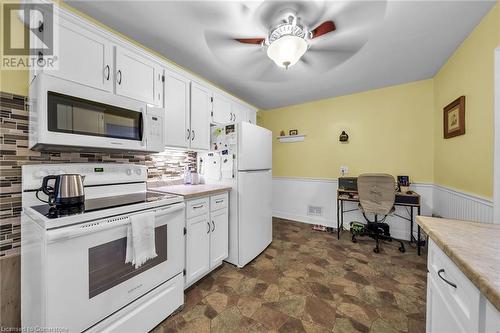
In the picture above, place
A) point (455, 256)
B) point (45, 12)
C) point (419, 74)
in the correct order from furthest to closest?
point (419, 74), point (45, 12), point (455, 256)

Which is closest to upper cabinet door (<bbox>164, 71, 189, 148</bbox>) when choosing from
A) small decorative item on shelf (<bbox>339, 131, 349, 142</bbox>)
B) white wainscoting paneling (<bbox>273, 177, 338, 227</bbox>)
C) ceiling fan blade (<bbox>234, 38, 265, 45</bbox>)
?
ceiling fan blade (<bbox>234, 38, 265, 45</bbox>)

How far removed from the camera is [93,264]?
1096mm

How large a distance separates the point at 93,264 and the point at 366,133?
3.78 metres

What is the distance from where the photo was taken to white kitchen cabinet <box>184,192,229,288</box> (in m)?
→ 1.78

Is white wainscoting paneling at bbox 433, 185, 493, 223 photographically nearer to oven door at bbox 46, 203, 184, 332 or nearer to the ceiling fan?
the ceiling fan

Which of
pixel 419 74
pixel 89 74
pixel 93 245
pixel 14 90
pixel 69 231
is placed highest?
pixel 419 74

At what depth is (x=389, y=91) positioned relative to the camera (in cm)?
304

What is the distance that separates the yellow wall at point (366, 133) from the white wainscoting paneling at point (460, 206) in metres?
0.40

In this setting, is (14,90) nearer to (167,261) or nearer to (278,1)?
(167,261)

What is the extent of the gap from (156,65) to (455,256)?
8.00 ft

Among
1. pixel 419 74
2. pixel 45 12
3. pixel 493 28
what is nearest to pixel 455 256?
pixel 493 28

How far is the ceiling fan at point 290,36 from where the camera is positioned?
141cm

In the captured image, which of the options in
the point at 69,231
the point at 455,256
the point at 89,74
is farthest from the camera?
the point at 89,74

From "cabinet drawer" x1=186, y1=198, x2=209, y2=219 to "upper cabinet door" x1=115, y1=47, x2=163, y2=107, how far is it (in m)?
1.04
